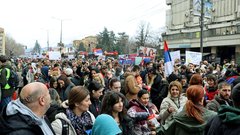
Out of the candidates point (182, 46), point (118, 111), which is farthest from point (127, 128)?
point (182, 46)

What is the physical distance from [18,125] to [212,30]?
47760mm

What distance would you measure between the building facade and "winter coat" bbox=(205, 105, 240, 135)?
32.1 m

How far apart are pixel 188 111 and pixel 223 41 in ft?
138

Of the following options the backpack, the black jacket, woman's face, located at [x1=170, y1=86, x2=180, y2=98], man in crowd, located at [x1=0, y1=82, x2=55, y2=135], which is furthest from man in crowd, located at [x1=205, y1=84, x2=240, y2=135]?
the backpack

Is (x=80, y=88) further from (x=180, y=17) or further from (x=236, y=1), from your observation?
(x=180, y=17)

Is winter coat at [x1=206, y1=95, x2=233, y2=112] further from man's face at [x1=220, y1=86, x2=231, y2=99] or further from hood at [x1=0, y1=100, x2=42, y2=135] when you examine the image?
hood at [x1=0, y1=100, x2=42, y2=135]

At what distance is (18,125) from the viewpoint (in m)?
2.56

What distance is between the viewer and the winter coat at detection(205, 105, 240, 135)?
10.3 feet

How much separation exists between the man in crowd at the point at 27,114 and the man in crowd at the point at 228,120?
173 centimetres

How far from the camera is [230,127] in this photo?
3.23 metres

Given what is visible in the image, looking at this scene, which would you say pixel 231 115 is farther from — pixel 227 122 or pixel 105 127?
pixel 105 127

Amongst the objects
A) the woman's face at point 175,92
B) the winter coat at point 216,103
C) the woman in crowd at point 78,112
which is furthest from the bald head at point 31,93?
the woman's face at point 175,92

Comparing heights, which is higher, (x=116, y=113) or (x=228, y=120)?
(x=228, y=120)

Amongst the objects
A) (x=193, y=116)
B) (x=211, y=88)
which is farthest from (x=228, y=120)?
(x=211, y=88)
